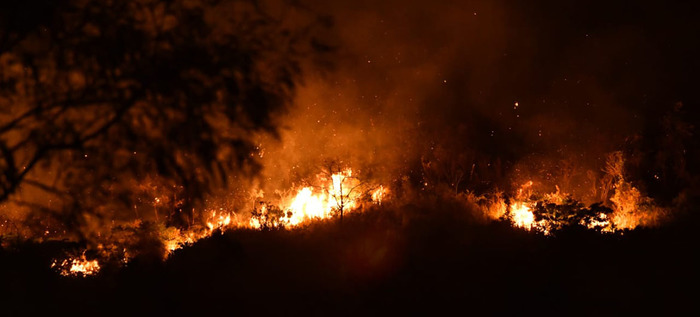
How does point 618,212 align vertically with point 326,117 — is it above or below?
below

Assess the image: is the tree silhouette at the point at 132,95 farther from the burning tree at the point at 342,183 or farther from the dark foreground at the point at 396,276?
the dark foreground at the point at 396,276

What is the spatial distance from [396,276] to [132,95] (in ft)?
15.2

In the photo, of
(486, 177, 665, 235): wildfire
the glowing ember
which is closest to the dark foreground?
(486, 177, 665, 235): wildfire

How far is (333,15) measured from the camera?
8078 mm

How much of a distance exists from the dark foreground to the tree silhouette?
4.81 feet

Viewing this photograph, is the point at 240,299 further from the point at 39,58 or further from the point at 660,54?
the point at 660,54

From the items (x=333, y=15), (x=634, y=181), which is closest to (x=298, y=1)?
(x=333, y=15)

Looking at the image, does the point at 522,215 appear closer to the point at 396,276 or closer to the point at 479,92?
the point at 479,92

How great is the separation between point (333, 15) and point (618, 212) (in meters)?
4.73

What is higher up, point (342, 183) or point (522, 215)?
point (342, 183)

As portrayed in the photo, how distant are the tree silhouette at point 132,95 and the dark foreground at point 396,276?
146cm

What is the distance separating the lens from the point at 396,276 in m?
4.89

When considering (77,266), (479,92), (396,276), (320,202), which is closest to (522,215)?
(479,92)

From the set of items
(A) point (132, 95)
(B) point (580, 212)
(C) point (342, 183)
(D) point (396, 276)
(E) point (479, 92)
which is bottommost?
(D) point (396, 276)
